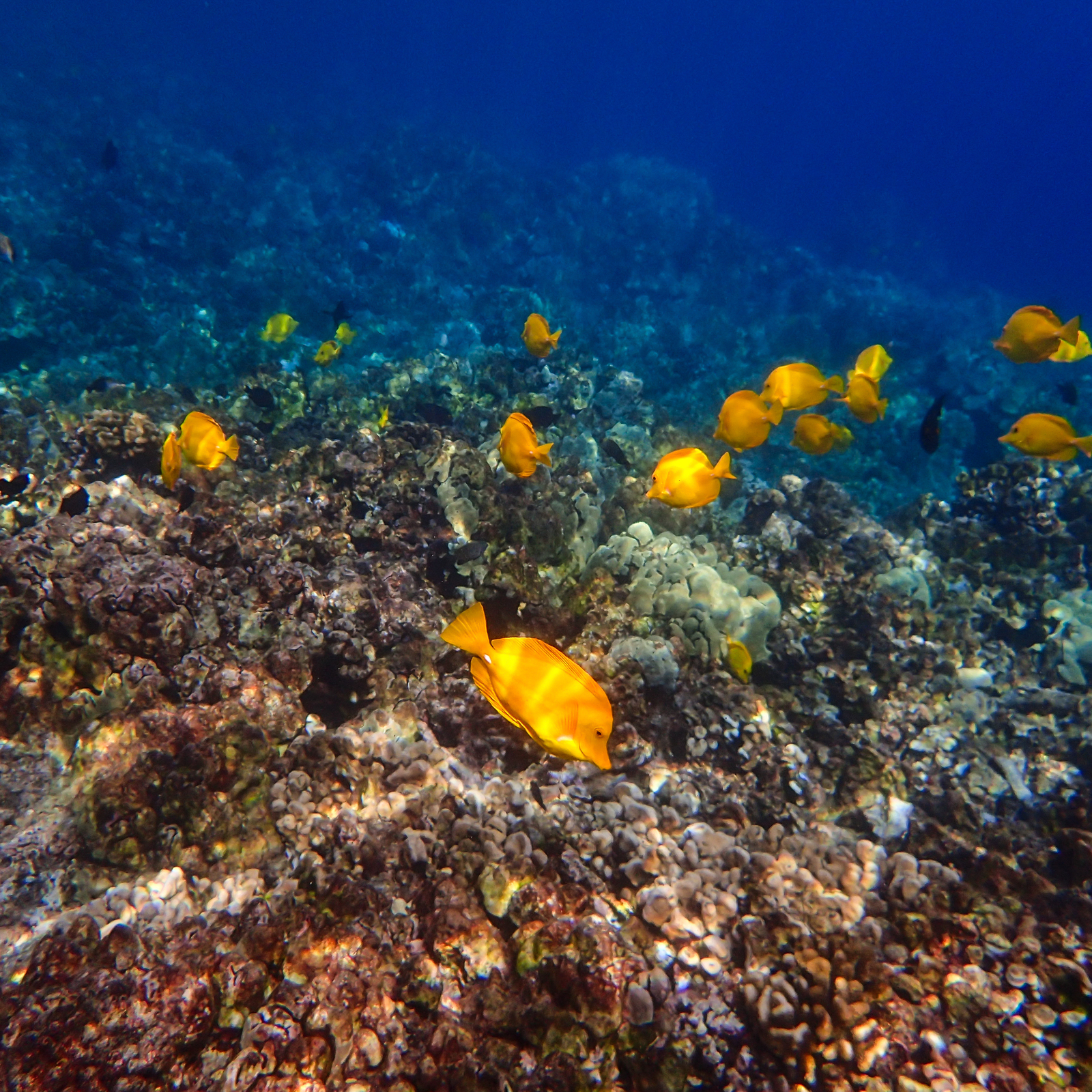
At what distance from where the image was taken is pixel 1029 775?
17.9 feet

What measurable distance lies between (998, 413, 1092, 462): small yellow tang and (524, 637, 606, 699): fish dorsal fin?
5.28m

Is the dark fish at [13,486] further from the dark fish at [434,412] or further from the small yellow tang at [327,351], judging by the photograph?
the dark fish at [434,412]

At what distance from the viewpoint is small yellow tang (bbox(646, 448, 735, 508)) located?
4004 millimetres

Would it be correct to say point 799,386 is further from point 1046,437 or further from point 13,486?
point 13,486

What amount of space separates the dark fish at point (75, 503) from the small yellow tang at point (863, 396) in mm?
6919

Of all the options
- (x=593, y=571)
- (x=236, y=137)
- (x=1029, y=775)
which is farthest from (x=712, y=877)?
(x=236, y=137)

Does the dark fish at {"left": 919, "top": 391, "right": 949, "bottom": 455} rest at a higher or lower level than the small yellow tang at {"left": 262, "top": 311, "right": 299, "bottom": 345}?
higher

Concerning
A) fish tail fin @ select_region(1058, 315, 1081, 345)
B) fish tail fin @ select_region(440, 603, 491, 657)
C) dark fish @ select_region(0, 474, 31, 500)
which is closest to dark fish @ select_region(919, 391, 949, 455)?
fish tail fin @ select_region(1058, 315, 1081, 345)

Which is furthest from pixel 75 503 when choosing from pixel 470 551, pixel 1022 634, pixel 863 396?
pixel 1022 634

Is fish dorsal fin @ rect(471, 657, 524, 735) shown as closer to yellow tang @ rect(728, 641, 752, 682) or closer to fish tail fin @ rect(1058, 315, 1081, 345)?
yellow tang @ rect(728, 641, 752, 682)

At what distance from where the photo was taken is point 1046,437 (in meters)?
5.29

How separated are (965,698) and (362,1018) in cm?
653

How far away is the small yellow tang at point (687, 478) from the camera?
4.00 meters

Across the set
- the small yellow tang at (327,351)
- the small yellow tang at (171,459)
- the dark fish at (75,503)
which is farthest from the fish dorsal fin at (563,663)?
the small yellow tang at (327,351)
